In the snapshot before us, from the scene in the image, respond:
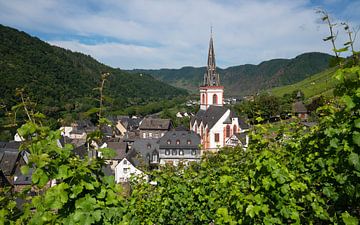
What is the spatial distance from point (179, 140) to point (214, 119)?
6.48 meters

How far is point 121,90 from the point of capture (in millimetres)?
197750

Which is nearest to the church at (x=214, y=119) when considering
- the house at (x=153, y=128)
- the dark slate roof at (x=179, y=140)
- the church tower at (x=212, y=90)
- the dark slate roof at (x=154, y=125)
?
the church tower at (x=212, y=90)

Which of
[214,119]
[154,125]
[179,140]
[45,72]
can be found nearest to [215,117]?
[214,119]

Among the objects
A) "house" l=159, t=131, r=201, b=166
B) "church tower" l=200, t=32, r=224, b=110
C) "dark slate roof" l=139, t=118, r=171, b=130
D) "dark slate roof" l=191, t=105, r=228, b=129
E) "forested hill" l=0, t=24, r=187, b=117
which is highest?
"forested hill" l=0, t=24, r=187, b=117

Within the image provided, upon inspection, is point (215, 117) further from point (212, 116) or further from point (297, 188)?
point (297, 188)

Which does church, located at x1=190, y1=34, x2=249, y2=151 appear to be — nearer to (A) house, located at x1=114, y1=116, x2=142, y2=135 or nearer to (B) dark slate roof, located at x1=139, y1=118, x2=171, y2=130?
(B) dark slate roof, located at x1=139, y1=118, x2=171, y2=130

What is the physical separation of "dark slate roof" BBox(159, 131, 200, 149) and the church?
4.87 feet

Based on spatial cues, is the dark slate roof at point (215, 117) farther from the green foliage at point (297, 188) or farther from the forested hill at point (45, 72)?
the forested hill at point (45, 72)

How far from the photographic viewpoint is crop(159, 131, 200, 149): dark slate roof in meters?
43.9

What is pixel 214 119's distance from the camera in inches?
1797

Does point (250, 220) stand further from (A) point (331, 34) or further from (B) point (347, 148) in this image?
(A) point (331, 34)

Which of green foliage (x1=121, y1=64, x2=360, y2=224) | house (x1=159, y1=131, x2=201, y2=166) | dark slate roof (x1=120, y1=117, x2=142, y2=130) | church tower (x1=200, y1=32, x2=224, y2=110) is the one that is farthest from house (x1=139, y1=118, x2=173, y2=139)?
green foliage (x1=121, y1=64, x2=360, y2=224)

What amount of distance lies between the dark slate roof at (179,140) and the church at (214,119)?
1.49 meters

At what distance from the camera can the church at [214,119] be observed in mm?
44875
